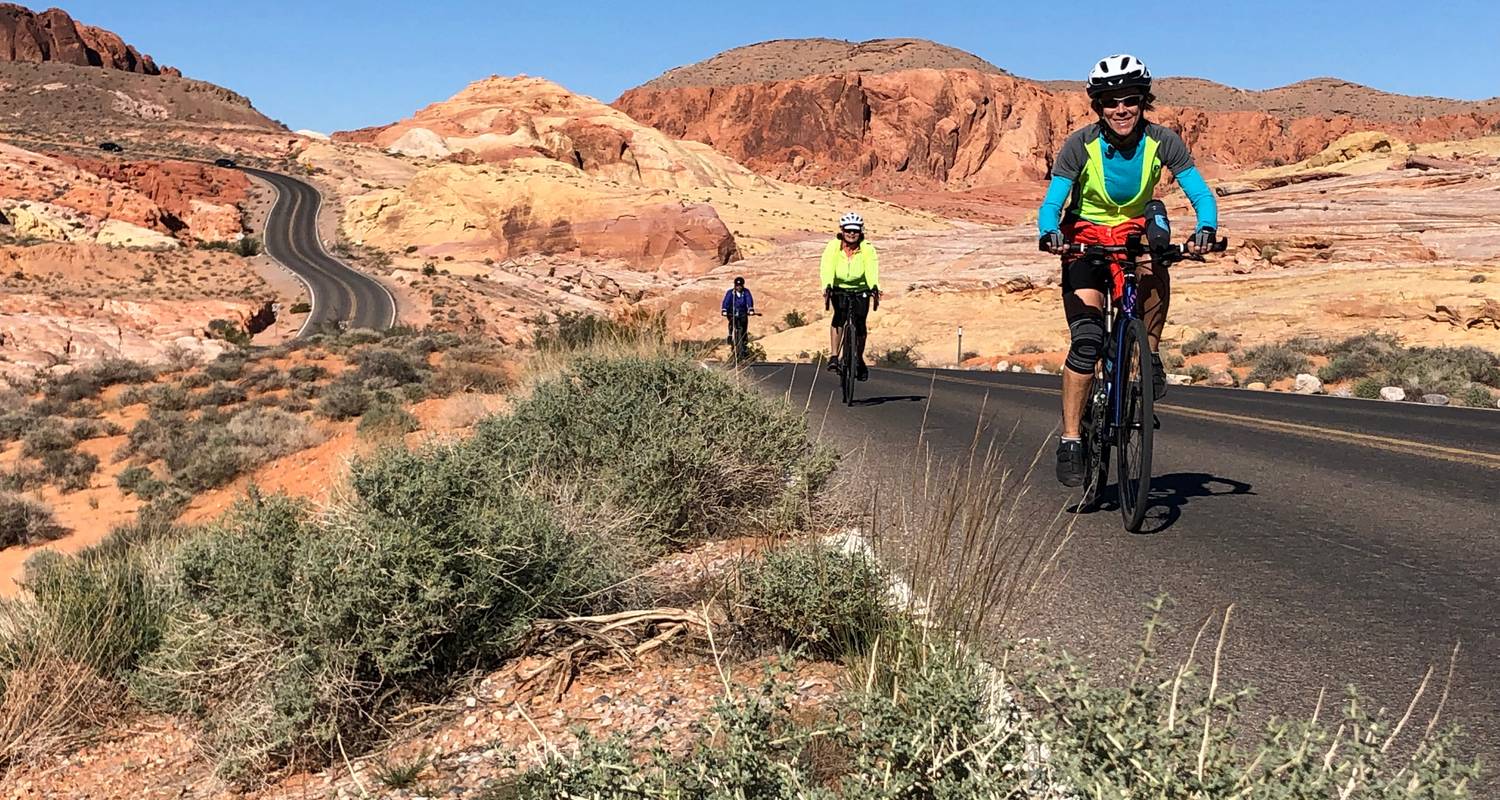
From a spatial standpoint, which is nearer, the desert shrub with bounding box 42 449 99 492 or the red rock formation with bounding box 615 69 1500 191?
the desert shrub with bounding box 42 449 99 492

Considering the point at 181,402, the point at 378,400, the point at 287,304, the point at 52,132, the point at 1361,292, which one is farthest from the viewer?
the point at 52,132

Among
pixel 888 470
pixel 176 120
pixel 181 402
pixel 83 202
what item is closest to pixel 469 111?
pixel 176 120

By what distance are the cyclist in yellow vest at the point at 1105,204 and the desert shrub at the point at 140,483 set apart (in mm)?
15523

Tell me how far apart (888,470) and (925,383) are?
8.30 metres

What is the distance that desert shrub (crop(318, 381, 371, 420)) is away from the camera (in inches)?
741

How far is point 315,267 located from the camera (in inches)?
2594

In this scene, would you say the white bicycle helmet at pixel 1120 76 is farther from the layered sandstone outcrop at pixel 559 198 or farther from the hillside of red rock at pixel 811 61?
the hillside of red rock at pixel 811 61

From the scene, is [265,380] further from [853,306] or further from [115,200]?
[115,200]

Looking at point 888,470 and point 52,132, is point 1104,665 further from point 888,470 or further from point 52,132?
point 52,132

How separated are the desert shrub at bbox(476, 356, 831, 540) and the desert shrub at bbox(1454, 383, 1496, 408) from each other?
10.6m

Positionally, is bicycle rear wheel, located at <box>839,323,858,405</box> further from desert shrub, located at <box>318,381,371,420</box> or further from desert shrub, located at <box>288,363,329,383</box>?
desert shrub, located at <box>288,363,329,383</box>

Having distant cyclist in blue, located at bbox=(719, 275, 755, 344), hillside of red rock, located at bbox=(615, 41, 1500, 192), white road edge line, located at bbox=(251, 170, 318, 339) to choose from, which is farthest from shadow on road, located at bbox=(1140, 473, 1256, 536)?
hillside of red rock, located at bbox=(615, 41, 1500, 192)

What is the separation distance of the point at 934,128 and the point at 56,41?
14339cm

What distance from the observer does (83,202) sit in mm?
69250
